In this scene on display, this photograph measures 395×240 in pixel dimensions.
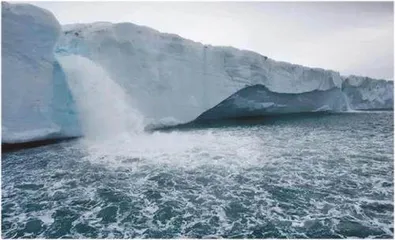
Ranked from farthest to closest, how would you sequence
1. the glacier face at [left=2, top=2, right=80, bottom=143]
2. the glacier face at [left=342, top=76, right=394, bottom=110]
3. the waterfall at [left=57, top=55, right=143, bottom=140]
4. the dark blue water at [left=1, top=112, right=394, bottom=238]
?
the glacier face at [left=342, top=76, right=394, bottom=110] → the waterfall at [left=57, top=55, right=143, bottom=140] → the glacier face at [left=2, top=2, right=80, bottom=143] → the dark blue water at [left=1, top=112, right=394, bottom=238]

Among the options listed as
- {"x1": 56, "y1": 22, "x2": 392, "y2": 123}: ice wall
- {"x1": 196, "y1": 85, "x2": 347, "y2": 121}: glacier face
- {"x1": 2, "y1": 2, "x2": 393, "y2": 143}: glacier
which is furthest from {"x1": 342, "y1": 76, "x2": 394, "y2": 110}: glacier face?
{"x1": 56, "y1": 22, "x2": 392, "y2": 123}: ice wall

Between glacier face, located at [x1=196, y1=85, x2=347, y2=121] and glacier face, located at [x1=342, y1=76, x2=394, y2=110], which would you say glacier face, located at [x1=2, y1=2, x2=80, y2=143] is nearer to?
glacier face, located at [x1=196, y1=85, x2=347, y2=121]

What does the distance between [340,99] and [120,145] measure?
82.4 ft

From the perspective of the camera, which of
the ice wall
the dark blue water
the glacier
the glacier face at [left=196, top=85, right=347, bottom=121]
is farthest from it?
the glacier face at [left=196, top=85, right=347, bottom=121]

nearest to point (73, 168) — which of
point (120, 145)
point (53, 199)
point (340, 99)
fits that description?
point (53, 199)

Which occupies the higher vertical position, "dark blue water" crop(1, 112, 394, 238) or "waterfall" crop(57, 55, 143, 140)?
"waterfall" crop(57, 55, 143, 140)

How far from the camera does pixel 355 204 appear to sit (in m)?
5.03

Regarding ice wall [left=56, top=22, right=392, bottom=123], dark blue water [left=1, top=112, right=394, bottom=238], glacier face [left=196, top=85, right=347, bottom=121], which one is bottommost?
dark blue water [left=1, top=112, right=394, bottom=238]

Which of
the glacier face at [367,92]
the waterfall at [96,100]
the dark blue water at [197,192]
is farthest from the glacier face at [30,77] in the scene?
the glacier face at [367,92]

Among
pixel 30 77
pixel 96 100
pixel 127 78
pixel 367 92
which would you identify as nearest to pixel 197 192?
pixel 30 77

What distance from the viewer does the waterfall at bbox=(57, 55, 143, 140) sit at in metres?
11.8

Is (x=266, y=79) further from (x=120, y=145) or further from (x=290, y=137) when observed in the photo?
(x=120, y=145)

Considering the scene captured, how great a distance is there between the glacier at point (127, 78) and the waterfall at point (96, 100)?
0.05 meters

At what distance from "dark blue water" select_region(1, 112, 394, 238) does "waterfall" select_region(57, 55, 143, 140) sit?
100 inches
